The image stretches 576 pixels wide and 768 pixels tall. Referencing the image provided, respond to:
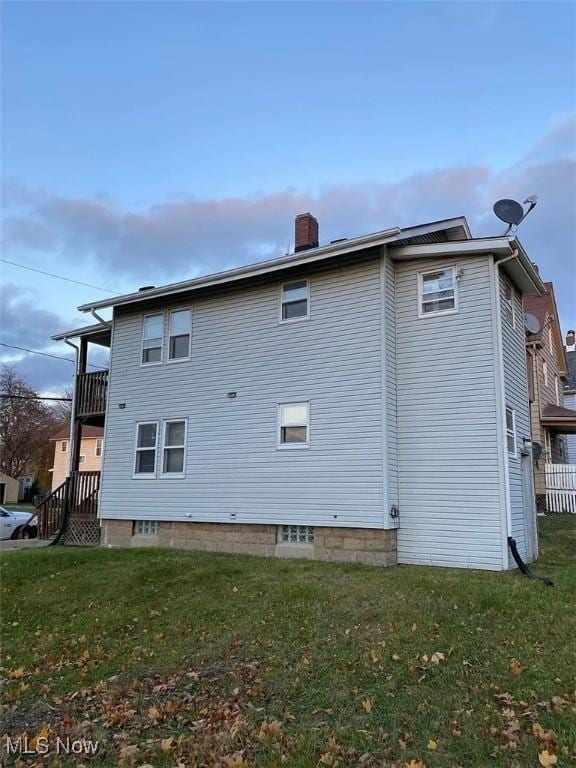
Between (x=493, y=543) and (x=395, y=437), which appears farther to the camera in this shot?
(x=395, y=437)

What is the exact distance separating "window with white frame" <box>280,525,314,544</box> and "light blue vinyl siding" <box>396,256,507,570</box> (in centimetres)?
185

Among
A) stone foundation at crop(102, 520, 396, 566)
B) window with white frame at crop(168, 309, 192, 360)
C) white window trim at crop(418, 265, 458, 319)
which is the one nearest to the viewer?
stone foundation at crop(102, 520, 396, 566)

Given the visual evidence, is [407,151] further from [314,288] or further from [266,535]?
[266,535]

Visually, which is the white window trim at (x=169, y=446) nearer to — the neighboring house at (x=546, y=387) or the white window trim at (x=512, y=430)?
the white window trim at (x=512, y=430)

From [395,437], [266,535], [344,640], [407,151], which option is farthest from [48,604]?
[407,151]

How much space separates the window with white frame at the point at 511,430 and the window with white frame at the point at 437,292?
7.64 ft

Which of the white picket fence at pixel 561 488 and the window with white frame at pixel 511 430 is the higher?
the window with white frame at pixel 511 430

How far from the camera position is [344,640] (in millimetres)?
6180

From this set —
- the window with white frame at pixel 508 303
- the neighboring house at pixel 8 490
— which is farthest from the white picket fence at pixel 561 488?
the neighboring house at pixel 8 490

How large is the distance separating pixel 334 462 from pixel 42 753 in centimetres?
707

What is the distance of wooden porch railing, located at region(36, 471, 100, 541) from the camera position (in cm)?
1481

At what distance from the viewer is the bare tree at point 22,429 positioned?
48031 mm

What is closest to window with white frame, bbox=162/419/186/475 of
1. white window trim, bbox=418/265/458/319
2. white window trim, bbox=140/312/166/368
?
white window trim, bbox=140/312/166/368

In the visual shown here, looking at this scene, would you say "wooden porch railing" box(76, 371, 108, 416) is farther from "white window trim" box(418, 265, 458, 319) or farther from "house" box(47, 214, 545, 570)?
"white window trim" box(418, 265, 458, 319)
